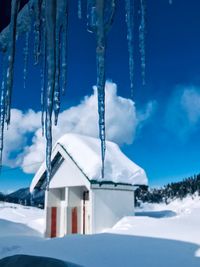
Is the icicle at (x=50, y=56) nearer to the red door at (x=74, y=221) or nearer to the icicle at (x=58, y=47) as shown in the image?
the icicle at (x=58, y=47)

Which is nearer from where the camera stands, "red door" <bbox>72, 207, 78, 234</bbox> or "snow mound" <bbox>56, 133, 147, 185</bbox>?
"snow mound" <bbox>56, 133, 147, 185</bbox>

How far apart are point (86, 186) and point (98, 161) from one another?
107cm

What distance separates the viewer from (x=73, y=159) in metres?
14.4

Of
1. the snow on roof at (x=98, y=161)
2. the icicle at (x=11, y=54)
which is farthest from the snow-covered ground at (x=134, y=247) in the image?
the icicle at (x=11, y=54)

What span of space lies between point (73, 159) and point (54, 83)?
1121 centimetres

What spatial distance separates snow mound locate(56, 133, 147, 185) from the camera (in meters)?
13.5

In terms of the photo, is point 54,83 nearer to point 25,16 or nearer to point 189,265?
point 25,16

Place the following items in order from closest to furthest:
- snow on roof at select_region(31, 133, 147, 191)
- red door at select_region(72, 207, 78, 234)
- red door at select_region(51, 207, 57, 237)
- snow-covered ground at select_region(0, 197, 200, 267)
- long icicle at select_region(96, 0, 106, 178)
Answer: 1. long icicle at select_region(96, 0, 106, 178)
2. snow-covered ground at select_region(0, 197, 200, 267)
3. snow on roof at select_region(31, 133, 147, 191)
4. red door at select_region(72, 207, 78, 234)
5. red door at select_region(51, 207, 57, 237)

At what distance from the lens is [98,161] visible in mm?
A: 13594

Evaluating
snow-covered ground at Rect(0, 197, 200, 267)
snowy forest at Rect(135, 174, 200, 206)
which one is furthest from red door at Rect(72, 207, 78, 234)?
snowy forest at Rect(135, 174, 200, 206)

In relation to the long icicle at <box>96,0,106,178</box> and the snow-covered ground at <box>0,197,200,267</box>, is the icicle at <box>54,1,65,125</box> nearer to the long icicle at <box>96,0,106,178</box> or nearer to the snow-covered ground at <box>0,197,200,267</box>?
the long icicle at <box>96,0,106,178</box>

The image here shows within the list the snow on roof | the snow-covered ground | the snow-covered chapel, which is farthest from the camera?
the snow on roof

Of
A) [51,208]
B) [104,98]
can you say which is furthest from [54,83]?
[51,208]

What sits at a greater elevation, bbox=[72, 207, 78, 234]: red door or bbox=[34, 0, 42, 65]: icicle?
bbox=[34, 0, 42, 65]: icicle
